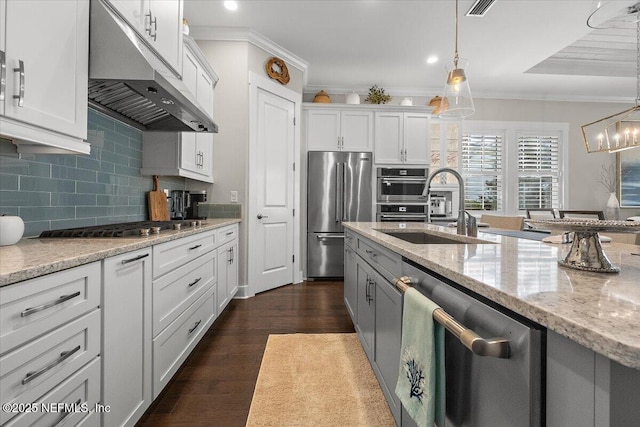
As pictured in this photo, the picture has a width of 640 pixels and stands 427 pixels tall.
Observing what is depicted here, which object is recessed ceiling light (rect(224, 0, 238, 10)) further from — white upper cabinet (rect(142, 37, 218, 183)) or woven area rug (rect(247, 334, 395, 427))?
woven area rug (rect(247, 334, 395, 427))

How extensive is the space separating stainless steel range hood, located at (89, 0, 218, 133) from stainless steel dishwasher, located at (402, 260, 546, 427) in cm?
164

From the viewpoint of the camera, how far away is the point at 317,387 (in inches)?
71.4

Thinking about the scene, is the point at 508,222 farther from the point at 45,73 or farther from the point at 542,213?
the point at 45,73

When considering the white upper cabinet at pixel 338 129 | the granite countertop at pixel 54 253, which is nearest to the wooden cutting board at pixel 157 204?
the granite countertop at pixel 54 253

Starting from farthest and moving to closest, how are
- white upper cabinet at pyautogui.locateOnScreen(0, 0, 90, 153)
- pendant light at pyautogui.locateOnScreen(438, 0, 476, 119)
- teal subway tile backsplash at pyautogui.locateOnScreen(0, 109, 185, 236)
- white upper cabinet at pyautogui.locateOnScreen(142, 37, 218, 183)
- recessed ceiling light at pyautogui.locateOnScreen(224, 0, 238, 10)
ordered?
1. recessed ceiling light at pyautogui.locateOnScreen(224, 0, 238, 10)
2. white upper cabinet at pyautogui.locateOnScreen(142, 37, 218, 183)
3. pendant light at pyautogui.locateOnScreen(438, 0, 476, 119)
4. teal subway tile backsplash at pyautogui.locateOnScreen(0, 109, 185, 236)
5. white upper cabinet at pyautogui.locateOnScreen(0, 0, 90, 153)

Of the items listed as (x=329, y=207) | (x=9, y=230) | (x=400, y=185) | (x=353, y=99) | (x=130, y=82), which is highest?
Answer: (x=353, y=99)

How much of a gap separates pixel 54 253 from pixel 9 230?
0.34m

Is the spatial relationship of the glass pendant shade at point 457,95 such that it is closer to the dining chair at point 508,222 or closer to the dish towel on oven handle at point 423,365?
the dining chair at point 508,222

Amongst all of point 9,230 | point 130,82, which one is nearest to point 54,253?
point 9,230

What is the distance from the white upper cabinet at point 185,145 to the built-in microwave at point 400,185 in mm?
2544

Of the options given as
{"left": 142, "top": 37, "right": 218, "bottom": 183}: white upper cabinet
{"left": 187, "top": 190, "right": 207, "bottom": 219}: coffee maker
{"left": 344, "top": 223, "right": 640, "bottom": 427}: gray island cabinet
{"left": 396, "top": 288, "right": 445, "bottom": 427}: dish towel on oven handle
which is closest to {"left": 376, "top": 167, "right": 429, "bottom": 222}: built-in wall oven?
{"left": 187, "top": 190, "right": 207, "bottom": 219}: coffee maker

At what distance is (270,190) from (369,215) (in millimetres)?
1513

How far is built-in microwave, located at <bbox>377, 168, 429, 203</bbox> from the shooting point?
467cm

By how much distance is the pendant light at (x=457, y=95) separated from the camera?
8.34 ft
